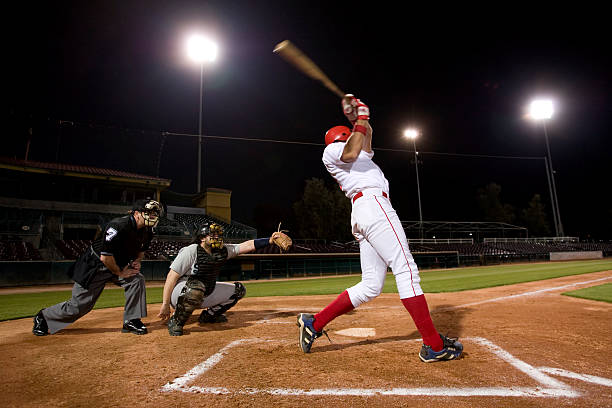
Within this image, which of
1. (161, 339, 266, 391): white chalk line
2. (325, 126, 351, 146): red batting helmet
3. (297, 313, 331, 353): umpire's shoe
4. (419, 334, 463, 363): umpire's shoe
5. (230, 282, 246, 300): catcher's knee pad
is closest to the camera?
(161, 339, 266, 391): white chalk line

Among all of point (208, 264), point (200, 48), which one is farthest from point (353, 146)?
point (200, 48)

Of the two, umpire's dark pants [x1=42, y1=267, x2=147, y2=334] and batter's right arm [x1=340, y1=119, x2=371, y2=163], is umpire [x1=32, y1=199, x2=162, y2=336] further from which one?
batter's right arm [x1=340, y1=119, x2=371, y2=163]

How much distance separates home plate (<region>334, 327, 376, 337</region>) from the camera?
3.42 metres

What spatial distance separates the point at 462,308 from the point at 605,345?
2.24 metres

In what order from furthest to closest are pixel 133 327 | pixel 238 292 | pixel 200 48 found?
pixel 200 48 < pixel 238 292 < pixel 133 327

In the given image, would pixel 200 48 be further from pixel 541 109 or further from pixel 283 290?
pixel 541 109

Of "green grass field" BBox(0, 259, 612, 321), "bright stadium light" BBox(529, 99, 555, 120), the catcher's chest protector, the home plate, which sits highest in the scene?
"bright stadium light" BBox(529, 99, 555, 120)

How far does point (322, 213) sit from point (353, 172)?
37654 mm

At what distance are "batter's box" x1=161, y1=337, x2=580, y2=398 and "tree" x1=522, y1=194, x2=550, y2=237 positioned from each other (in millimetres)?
→ 57909

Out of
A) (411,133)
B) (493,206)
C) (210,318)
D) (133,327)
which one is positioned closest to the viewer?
(133,327)

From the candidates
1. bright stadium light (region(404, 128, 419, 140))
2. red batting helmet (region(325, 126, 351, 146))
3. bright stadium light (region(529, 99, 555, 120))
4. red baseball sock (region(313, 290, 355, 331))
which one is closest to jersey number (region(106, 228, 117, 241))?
red baseball sock (region(313, 290, 355, 331))

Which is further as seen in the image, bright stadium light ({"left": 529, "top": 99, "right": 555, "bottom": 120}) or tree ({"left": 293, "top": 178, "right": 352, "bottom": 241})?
tree ({"left": 293, "top": 178, "right": 352, "bottom": 241})

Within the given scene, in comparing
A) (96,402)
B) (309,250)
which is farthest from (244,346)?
(309,250)

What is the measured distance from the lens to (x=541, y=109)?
3309cm
